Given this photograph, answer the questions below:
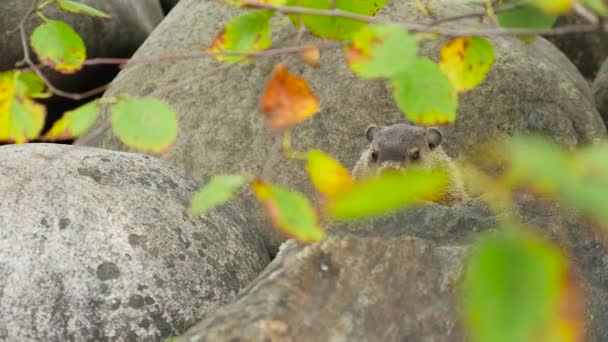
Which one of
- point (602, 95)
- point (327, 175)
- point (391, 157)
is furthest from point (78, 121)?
point (602, 95)

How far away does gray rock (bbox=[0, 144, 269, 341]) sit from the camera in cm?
328

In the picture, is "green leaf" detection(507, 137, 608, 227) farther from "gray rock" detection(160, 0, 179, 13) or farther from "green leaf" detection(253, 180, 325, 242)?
"gray rock" detection(160, 0, 179, 13)

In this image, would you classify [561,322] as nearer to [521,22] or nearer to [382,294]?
[521,22]

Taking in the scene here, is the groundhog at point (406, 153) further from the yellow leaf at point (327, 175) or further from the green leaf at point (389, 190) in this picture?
the green leaf at point (389, 190)

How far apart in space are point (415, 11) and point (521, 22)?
4250 millimetres

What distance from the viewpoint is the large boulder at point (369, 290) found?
92.7 inches

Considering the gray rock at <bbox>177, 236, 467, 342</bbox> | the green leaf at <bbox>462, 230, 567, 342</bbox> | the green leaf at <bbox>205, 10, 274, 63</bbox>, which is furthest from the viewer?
the gray rock at <bbox>177, 236, 467, 342</bbox>

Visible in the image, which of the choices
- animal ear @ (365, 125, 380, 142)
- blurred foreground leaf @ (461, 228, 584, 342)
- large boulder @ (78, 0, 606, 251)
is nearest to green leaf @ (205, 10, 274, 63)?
blurred foreground leaf @ (461, 228, 584, 342)

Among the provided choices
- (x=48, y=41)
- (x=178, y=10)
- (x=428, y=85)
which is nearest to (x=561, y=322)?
(x=428, y=85)

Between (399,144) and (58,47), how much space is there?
3.22 metres

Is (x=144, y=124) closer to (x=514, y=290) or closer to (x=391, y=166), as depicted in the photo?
(x=514, y=290)

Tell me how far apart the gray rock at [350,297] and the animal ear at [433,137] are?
2404 mm

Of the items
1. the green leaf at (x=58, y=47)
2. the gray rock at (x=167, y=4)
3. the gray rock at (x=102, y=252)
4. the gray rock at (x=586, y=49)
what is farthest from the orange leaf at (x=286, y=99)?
the gray rock at (x=167, y=4)

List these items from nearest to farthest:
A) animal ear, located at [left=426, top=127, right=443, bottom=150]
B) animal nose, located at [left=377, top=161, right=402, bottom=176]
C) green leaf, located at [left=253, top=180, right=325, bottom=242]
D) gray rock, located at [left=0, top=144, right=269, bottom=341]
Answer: green leaf, located at [left=253, top=180, right=325, bottom=242] → gray rock, located at [left=0, top=144, right=269, bottom=341] → animal nose, located at [left=377, top=161, right=402, bottom=176] → animal ear, located at [left=426, top=127, right=443, bottom=150]
